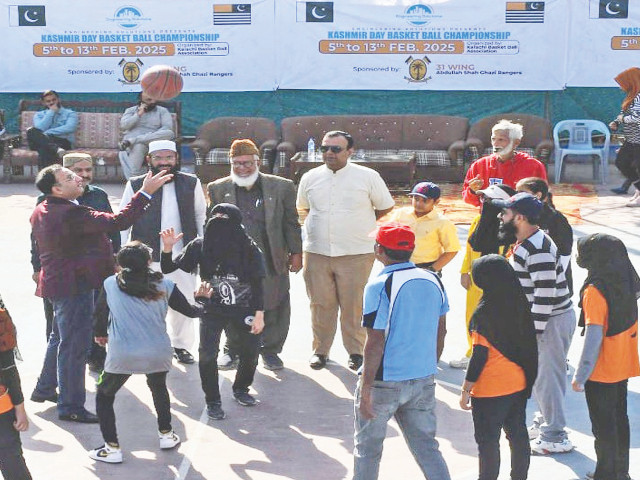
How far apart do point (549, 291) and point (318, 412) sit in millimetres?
1804

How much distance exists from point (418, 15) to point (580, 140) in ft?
10.2

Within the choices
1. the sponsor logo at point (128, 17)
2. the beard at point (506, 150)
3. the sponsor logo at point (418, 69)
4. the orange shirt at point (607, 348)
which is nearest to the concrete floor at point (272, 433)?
the orange shirt at point (607, 348)

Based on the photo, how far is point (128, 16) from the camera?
1681cm

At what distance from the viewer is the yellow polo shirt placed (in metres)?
7.30

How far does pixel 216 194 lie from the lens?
7.52 m

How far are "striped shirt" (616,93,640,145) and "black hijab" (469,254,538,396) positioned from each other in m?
9.36

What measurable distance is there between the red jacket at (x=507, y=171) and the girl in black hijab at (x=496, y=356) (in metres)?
2.87

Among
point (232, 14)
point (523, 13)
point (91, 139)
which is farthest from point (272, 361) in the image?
point (523, 13)

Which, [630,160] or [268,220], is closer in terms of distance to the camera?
[268,220]

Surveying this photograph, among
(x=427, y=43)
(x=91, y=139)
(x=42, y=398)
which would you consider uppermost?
(x=427, y=43)

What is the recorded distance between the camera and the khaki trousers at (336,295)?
7.62 metres

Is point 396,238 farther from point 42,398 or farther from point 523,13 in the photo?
point 523,13

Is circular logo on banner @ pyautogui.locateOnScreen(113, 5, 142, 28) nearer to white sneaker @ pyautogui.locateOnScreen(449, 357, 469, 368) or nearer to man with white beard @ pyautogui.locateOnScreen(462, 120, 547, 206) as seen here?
man with white beard @ pyautogui.locateOnScreen(462, 120, 547, 206)

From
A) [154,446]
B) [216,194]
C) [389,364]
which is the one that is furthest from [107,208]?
[389,364]
